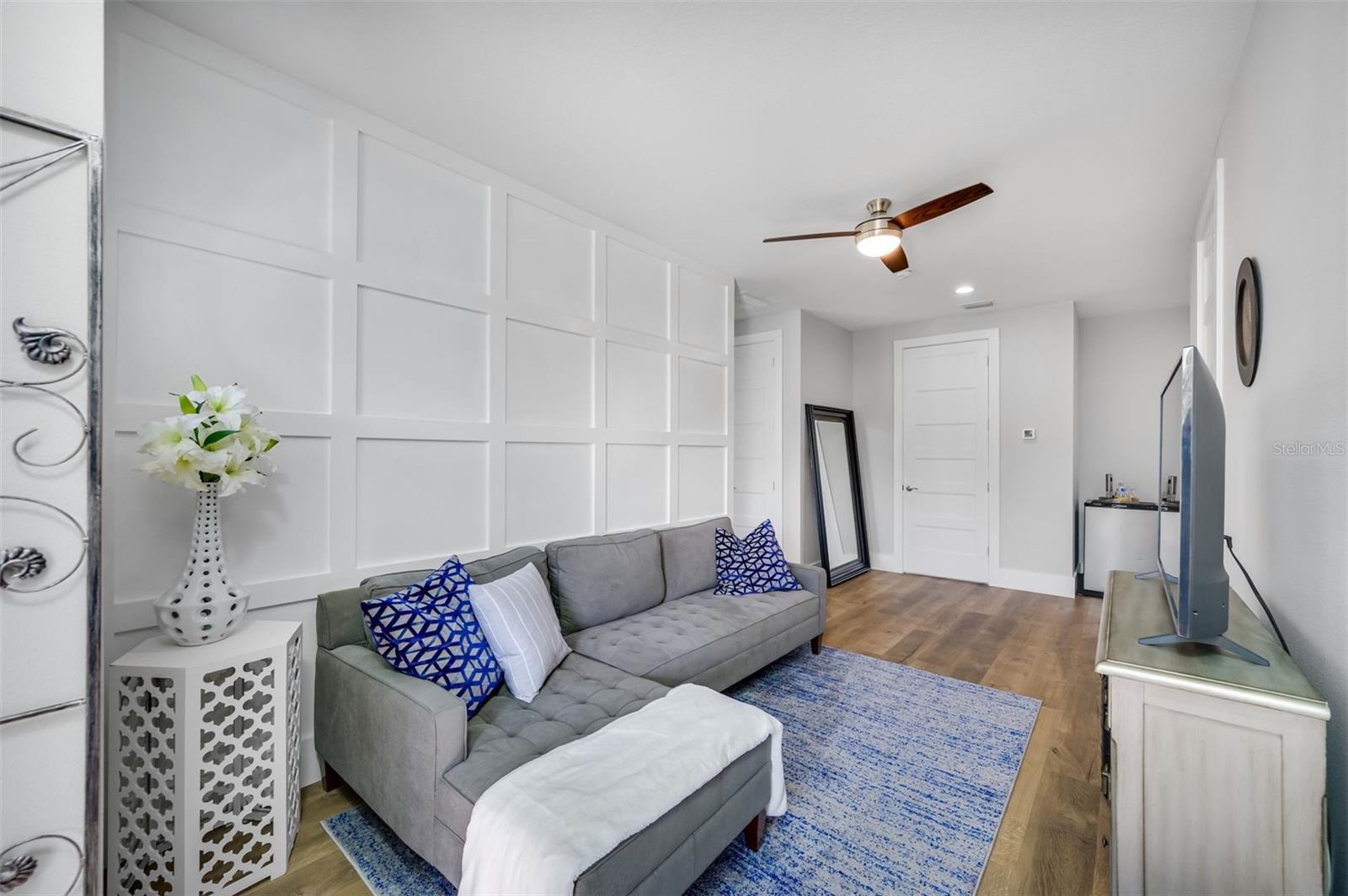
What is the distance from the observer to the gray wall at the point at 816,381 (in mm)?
4875

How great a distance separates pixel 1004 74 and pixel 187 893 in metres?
3.56

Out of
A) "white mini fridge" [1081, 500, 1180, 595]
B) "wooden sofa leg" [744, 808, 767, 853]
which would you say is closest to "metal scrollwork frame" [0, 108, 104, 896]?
"wooden sofa leg" [744, 808, 767, 853]

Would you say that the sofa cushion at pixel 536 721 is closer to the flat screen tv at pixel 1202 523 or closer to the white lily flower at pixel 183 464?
the white lily flower at pixel 183 464

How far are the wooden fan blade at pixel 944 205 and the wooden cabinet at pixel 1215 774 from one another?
72.8 inches

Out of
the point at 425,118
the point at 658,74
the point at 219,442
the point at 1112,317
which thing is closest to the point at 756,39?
the point at 658,74

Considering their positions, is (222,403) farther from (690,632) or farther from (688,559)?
(688,559)

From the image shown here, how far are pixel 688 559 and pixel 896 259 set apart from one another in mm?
2049

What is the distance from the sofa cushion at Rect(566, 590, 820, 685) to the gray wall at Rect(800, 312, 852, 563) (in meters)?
1.82

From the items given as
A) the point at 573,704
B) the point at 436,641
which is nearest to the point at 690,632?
the point at 573,704

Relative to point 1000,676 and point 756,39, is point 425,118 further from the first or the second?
point 1000,676

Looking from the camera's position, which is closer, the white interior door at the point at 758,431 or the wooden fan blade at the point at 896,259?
the wooden fan blade at the point at 896,259

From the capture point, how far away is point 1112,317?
200 inches

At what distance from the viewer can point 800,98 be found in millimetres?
2016

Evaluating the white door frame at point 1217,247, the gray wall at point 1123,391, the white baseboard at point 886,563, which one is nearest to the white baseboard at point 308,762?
the white door frame at point 1217,247
